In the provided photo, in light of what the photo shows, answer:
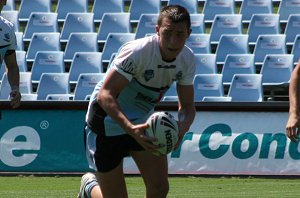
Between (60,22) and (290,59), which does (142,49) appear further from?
(60,22)

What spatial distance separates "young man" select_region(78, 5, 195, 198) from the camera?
6.03 meters

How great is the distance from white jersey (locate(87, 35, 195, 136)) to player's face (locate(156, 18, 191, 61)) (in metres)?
0.13

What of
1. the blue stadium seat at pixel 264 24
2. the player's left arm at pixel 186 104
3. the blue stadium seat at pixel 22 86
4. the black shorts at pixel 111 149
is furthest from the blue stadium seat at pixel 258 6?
the black shorts at pixel 111 149

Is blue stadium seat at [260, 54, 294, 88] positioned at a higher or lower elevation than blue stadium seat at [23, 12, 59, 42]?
higher

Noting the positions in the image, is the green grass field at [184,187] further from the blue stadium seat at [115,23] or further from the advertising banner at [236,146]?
the blue stadium seat at [115,23]

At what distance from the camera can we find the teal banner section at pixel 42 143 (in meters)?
13.0

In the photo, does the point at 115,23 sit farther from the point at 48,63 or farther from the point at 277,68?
the point at 277,68

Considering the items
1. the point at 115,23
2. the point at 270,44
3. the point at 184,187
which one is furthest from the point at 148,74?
the point at 115,23

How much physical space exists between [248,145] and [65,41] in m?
6.15

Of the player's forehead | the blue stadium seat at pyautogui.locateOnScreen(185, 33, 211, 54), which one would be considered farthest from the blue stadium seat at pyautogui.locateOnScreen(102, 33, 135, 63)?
the player's forehead

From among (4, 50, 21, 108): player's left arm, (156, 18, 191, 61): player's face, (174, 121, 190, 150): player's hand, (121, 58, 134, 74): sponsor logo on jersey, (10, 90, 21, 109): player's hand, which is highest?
(156, 18, 191, 61): player's face

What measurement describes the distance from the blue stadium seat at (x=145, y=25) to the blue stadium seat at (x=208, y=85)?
2382 mm

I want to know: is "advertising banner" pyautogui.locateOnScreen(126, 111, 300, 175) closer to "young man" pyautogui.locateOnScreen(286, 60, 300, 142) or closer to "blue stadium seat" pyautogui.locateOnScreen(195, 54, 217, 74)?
"blue stadium seat" pyautogui.locateOnScreen(195, 54, 217, 74)

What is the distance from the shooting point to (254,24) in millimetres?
17547
